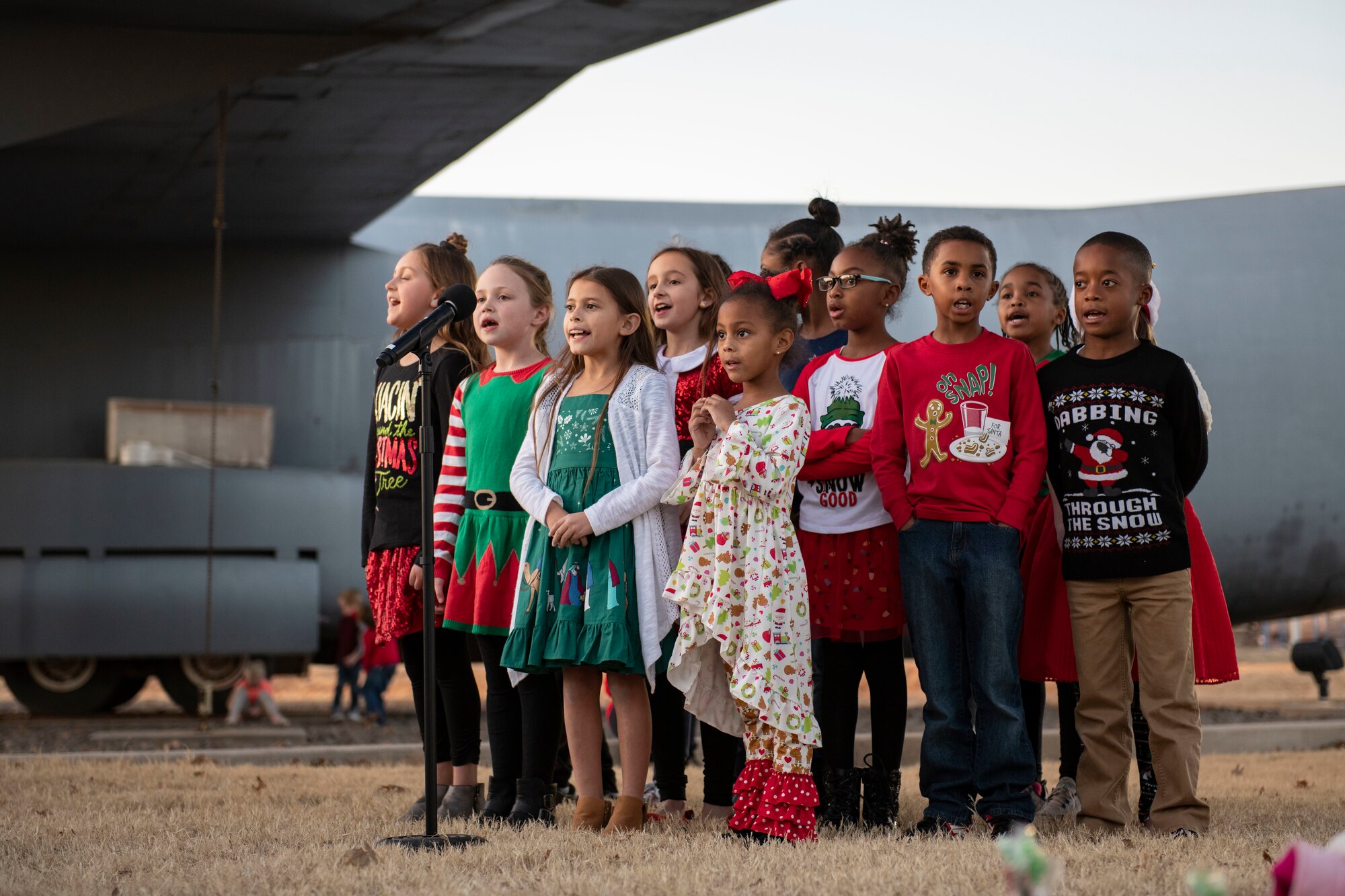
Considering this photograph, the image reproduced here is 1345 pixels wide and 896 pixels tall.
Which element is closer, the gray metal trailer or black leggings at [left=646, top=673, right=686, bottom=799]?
black leggings at [left=646, top=673, right=686, bottom=799]

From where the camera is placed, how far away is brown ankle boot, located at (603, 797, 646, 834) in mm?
3715

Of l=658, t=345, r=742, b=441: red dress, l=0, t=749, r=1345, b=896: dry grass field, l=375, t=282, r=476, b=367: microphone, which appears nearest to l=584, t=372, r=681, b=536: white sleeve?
l=658, t=345, r=742, b=441: red dress

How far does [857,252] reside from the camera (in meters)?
4.15

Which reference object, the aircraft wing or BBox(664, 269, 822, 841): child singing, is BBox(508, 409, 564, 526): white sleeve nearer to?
BBox(664, 269, 822, 841): child singing

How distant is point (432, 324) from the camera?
339 centimetres

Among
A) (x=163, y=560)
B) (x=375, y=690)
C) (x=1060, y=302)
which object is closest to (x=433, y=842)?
(x=1060, y=302)

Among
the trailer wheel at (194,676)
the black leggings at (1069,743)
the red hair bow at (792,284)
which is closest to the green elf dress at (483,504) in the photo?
the red hair bow at (792,284)

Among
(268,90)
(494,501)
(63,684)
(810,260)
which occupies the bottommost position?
(63,684)

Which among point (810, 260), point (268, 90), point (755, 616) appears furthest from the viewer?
point (268, 90)

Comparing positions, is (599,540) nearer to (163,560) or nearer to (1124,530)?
(1124,530)

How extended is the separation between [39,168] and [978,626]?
23.7 ft

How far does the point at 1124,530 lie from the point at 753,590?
1.09 metres

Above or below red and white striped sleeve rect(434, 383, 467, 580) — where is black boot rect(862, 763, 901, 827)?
below

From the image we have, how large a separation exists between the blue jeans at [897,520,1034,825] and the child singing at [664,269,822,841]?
0.36 m
